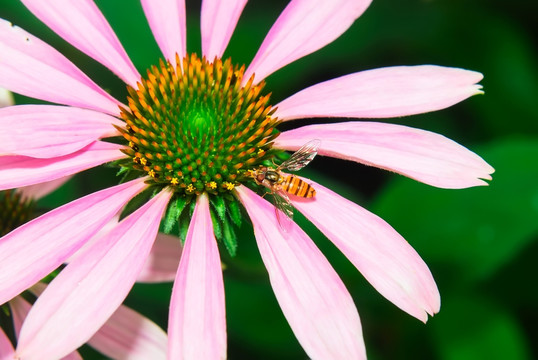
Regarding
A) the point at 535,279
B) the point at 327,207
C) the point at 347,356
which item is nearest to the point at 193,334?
the point at 347,356

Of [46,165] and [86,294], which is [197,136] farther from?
[86,294]

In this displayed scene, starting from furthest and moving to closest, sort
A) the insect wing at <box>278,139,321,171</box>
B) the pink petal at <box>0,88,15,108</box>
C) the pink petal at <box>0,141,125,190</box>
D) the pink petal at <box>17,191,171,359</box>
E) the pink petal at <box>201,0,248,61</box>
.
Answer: the pink petal at <box>0,88,15,108</box>, the pink petal at <box>201,0,248,61</box>, the insect wing at <box>278,139,321,171</box>, the pink petal at <box>0,141,125,190</box>, the pink petal at <box>17,191,171,359</box>

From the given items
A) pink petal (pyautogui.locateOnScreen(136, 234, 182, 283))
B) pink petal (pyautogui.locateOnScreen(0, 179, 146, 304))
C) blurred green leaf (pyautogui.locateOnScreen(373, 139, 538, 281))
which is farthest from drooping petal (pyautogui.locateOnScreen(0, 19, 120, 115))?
blurred green leaf (pyautogui.locateOnScreen(373, 139, 538, 281))

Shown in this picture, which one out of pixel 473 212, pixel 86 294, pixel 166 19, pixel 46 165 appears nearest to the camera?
pixel 86 294

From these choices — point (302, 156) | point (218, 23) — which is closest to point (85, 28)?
point (218, 23)

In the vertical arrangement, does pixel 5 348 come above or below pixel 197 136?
below

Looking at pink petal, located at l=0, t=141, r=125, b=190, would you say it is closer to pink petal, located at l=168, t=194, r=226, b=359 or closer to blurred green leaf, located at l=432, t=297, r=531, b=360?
pink petal, located at l=168, t=194, r=226, b=359
